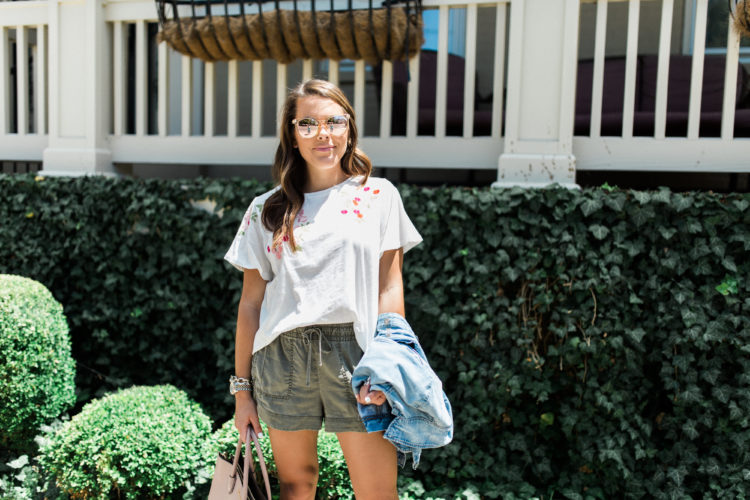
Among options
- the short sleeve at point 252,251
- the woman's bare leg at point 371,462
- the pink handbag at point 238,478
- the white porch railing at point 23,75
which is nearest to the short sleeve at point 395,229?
the short sleeve at point 252,251

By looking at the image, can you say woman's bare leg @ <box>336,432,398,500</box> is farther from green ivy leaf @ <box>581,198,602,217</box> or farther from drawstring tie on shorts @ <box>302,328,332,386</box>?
green ivy leaf @ <box>581,198,602,217</box>

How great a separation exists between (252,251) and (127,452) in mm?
1497

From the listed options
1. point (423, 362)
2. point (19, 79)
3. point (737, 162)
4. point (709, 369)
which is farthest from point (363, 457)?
point (19, 79)

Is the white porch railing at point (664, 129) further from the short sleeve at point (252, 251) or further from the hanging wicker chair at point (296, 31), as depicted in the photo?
the short sleeve at point (252, 251)

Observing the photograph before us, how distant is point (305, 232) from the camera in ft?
6.28

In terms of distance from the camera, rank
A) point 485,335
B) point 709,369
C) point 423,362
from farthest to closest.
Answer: point 485,335
point 709,369
point 423,362

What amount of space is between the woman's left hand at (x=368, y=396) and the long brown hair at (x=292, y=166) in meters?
0.47

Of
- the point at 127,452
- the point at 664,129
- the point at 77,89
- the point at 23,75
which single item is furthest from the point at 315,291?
the point at 23,75

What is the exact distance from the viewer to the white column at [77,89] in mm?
4188

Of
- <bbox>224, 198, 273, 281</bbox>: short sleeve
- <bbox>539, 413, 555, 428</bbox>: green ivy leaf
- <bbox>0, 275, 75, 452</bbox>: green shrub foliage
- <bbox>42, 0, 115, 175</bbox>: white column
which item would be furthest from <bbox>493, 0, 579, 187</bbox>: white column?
<bbox>42, 0, 115, 175</bbox>: white column

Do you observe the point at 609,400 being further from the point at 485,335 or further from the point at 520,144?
the point at 520,144

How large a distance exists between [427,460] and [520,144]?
178 centimetres

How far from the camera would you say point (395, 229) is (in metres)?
1.95

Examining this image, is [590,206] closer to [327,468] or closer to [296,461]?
[327,468]
